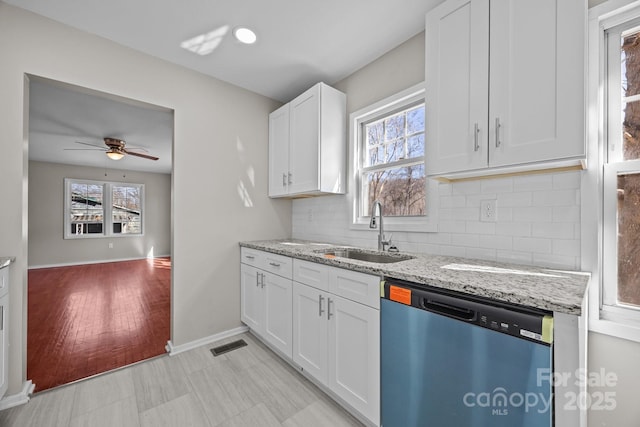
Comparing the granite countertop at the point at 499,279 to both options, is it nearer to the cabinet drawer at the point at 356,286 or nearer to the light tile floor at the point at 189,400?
the cabinet drawer at the point at 356,286

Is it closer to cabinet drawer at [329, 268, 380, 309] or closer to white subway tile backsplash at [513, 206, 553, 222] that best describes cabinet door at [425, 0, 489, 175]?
white subway tile backsplash at [513, 206, 553, 222]

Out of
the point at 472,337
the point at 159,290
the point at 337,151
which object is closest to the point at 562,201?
the point at 472,337

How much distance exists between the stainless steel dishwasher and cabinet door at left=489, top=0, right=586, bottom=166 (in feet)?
2.48

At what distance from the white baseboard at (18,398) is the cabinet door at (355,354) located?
6.49 ft

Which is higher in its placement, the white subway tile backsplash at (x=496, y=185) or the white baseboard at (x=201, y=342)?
the white subway tile backsplash at (x=496, y=185)

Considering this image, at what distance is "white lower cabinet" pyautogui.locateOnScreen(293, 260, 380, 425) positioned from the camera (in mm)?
1406

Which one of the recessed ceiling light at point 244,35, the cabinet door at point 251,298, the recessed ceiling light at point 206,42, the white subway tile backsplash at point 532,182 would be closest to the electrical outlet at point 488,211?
the white subway tile backsplash at point 532,182

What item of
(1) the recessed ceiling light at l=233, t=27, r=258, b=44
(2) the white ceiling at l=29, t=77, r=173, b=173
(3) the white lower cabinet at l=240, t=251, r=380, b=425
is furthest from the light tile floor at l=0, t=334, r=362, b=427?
(1) the recessed ceiling light at l=233, t=27, r=258, b=44

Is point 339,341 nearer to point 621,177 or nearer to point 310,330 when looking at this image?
point 310,330

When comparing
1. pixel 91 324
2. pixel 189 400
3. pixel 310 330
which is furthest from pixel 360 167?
pixel 91 324

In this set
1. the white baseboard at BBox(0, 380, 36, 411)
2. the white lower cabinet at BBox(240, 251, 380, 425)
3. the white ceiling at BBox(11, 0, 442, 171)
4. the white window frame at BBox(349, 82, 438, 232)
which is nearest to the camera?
the white lower cabinet at BBox(240, 251, 380, 425)

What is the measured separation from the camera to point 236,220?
9.06 feet

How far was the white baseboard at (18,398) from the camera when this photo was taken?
1.63 meters

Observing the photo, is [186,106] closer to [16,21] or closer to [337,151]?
[16,21]
